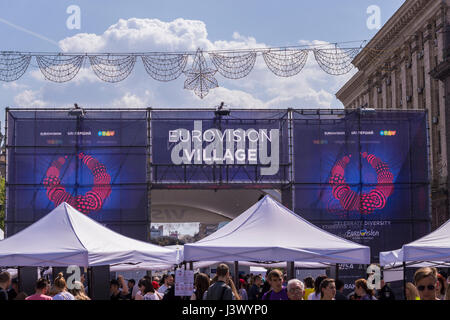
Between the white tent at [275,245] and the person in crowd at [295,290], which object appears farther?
the white tent at [275,245]

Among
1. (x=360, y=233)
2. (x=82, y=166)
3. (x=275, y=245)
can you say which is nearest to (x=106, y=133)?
(x=82, y=166)

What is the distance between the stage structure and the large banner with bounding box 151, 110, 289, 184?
0.04 meters

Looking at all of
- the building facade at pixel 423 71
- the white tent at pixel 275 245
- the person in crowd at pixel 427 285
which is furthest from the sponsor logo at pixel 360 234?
the person in crowd at pixel 427 285

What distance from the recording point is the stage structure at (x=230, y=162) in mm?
28875

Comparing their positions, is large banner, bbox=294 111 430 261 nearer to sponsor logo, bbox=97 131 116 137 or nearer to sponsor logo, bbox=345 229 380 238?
sponsor logo, bbox=345 229 380 238

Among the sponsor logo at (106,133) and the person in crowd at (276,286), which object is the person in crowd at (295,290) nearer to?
the person in crowd at (276,286)

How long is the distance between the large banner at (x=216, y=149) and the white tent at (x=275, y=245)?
15772mm

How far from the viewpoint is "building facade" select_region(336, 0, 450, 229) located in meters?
42.4

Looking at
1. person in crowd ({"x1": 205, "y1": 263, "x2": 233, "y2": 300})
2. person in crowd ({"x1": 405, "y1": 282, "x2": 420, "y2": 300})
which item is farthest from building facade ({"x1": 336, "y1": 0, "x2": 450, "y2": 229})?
person in crowd ({"x1": 405, "y1": 282, "x2": 420, "y2": 300})

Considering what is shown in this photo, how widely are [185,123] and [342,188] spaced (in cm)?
679

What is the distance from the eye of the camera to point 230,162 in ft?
96.5

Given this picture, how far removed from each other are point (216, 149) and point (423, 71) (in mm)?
23089
